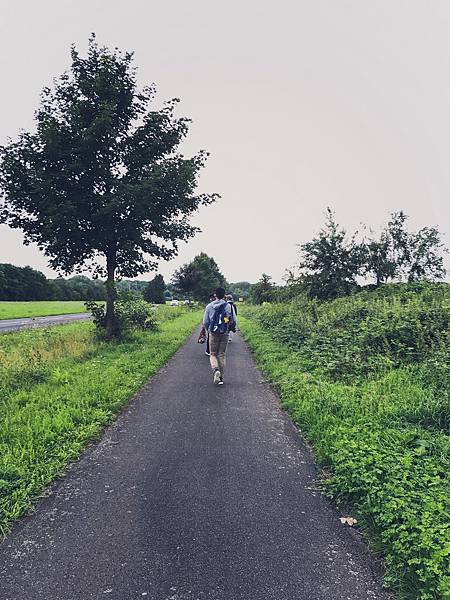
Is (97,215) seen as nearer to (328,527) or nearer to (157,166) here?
(157,166)

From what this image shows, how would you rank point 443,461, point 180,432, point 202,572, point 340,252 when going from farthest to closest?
1. point 340,252
2. point 180,432
3. point 443,461
4. point 202,572

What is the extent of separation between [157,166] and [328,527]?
39.4 ft

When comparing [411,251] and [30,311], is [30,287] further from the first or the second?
[411,251]

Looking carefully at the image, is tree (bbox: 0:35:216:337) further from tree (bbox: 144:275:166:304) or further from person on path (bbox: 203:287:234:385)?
tree (bbox: 144:275:166:304)

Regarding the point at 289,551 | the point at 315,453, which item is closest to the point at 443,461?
the point at 315,453

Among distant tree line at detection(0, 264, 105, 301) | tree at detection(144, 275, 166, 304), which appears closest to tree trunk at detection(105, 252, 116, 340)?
distant tree line at detection(0, 264, 105, 301)

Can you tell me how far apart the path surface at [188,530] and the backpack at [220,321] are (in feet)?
10.8

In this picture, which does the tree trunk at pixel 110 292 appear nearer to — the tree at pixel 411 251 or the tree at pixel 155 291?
the tree at pixel 411 251

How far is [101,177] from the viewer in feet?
41.8

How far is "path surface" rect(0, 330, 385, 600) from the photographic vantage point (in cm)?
244

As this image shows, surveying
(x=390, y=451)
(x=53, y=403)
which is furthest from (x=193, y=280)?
(x=390, y=451)

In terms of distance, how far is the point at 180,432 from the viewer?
5266mm

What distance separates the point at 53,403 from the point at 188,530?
4056mm

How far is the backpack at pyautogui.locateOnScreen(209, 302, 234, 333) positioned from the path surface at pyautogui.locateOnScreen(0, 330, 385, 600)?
330 cm
